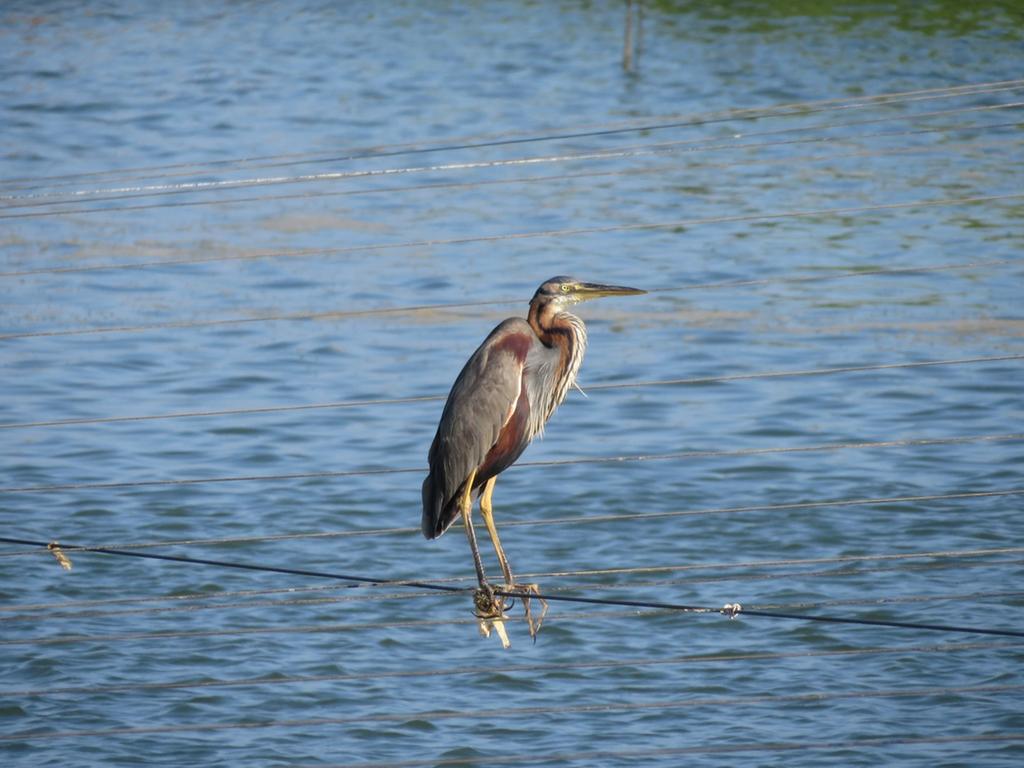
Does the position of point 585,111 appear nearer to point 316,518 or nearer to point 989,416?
point 989,416

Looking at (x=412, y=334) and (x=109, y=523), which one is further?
(x=412, y=334)

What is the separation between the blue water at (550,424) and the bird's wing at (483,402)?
1.69ft

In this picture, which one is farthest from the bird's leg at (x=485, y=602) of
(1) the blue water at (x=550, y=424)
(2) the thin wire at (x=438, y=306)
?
(2) the thin wire at (x=438, y=306)

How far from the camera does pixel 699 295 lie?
13.8 meters

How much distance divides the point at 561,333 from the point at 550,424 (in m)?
5.70

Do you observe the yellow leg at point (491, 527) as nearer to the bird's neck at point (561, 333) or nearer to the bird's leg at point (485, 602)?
the bird's leg at point (485, 602)

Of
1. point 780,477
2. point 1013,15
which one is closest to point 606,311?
point 780,477

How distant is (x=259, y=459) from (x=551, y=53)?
1085 centimetres

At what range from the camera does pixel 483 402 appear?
581 centimetres

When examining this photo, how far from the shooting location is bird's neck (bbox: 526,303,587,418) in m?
5.83

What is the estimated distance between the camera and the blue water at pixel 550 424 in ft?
26.3

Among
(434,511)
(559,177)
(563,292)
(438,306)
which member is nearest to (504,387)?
(563,292)

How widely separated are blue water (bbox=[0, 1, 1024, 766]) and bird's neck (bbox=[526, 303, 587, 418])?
0.66 meters

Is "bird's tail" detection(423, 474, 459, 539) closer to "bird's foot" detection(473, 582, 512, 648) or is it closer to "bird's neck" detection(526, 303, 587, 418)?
"bird's foot" detection(473, 582, 512, 648)
